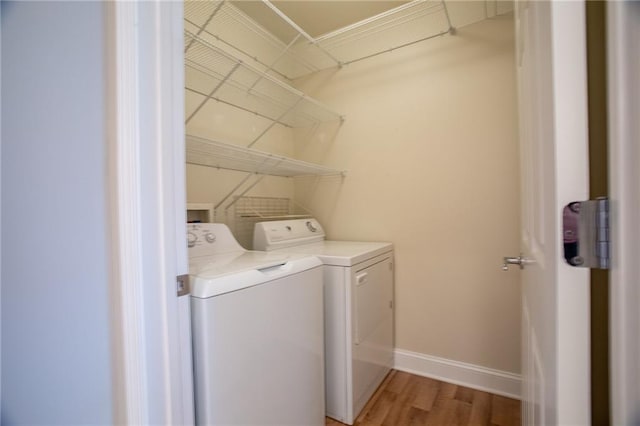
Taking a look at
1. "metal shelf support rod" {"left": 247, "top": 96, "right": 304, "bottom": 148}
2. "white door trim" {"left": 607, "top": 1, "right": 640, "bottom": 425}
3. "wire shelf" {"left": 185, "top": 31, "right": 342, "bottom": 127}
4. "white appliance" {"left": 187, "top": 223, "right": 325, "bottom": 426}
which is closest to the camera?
"white door trim" {"left": 607, "top": 1, "right": 640, "bottom": 425}

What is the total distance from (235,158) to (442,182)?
1386mm

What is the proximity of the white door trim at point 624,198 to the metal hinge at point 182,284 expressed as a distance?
87 cm

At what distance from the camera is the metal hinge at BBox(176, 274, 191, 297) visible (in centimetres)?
80

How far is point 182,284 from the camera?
81 centimetres

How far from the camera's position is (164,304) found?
0.74 m

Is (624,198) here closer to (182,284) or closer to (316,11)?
(182,284)

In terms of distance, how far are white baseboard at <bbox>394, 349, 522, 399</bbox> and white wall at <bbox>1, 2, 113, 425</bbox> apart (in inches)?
75.1

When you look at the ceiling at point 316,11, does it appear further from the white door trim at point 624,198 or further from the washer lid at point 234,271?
the white door trim at point 624,198

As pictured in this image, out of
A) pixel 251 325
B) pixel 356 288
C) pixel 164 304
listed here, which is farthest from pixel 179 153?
pixel 356 288

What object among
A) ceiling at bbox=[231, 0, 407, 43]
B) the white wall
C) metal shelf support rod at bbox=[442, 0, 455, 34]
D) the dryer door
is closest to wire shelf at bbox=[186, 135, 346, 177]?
the white wall

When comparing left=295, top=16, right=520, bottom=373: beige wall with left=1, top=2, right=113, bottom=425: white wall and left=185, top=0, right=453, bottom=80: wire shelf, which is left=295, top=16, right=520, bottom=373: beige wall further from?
left=1, top=2, right=113, bottom=425: white wall

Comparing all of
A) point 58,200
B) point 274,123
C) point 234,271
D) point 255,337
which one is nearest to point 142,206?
point 58,200

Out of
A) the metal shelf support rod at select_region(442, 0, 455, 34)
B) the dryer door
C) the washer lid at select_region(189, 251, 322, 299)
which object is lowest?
the dryer door

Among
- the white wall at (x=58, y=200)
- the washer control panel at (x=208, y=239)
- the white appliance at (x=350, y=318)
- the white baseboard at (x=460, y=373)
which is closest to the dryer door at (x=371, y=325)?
the white appliance at (x=350, y=318)
